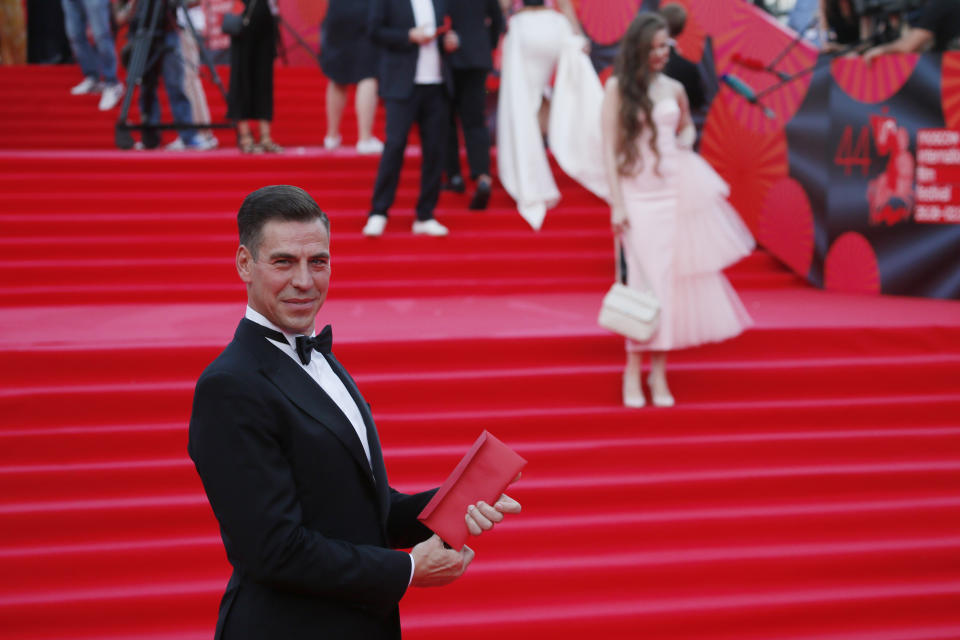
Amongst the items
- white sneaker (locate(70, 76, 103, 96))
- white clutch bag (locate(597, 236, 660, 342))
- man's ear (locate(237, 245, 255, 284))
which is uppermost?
white sneaker (locate(70, 76, 103, 96))

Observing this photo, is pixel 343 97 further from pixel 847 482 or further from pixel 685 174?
pixel 847 482

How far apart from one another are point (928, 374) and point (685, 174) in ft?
5.88

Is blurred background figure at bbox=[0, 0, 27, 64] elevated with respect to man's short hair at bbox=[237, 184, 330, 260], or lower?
elevated

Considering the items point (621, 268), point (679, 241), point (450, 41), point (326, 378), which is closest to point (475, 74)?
point (450, 41)


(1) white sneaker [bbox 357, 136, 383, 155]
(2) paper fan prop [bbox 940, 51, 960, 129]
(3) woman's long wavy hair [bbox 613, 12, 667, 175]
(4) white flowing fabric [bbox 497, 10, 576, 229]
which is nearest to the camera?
(3) woman's long wavy hair [bbox 613, 12, 667, 175]

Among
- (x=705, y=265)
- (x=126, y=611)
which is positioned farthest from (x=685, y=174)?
(x=126, y=611)

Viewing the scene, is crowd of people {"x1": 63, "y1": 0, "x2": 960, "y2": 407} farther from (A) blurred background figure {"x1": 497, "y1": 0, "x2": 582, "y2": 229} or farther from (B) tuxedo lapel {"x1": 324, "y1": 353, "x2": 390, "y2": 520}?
(B) tuxedo lapel {"x1": 324, "y1": 353, "x2": 390, "y2": 520}

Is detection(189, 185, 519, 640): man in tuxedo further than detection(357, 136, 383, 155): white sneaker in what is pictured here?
No

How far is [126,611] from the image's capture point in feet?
11.9

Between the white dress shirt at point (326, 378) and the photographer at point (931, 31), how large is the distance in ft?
18.4

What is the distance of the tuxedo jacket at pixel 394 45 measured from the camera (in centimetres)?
604

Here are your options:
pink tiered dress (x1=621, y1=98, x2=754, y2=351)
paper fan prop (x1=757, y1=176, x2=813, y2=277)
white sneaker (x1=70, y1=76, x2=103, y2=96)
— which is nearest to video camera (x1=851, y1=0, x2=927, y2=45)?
paper fan prop (x1=757, y1=176, x2=813, y2=277)

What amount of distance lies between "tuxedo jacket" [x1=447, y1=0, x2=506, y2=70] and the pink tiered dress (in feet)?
6.74

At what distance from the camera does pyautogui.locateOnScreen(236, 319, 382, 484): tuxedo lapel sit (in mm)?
1653
